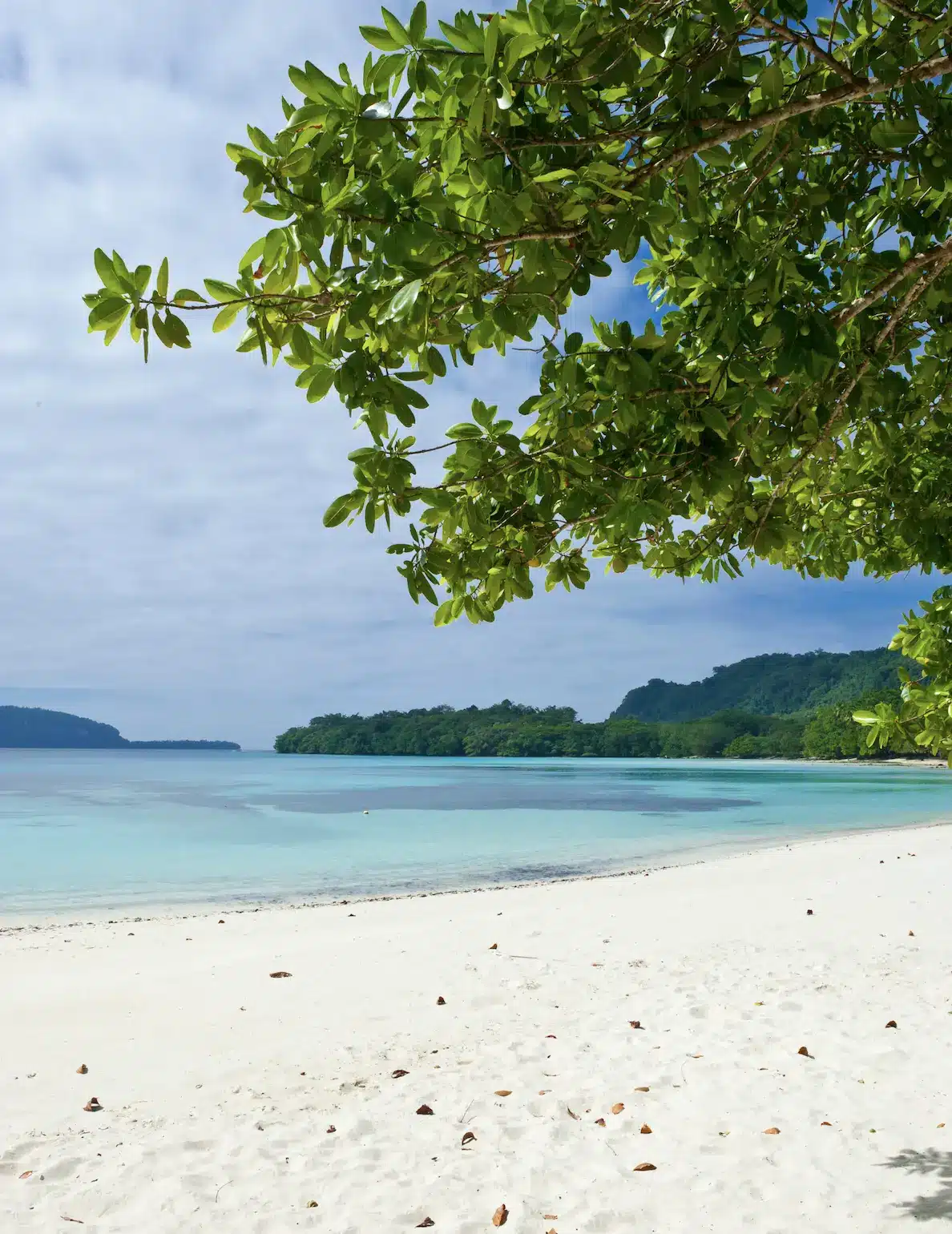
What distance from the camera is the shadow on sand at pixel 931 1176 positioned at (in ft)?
11.8

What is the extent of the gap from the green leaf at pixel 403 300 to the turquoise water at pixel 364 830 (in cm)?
1490

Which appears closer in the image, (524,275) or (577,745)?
(524,275)

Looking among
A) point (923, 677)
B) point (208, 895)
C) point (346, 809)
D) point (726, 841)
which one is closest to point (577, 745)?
point (346, 809)

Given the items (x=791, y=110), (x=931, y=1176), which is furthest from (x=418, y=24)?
(x=931, y=1176)

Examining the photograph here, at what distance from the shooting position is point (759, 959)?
7801 mm

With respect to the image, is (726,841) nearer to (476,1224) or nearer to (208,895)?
(208,895)

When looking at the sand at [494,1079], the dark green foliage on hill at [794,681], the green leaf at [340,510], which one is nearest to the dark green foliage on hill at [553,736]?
the dark green foliage on hill at [794,681]

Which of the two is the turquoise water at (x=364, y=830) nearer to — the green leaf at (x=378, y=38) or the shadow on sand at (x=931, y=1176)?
the shadow on sand at (x=931, y=1176)

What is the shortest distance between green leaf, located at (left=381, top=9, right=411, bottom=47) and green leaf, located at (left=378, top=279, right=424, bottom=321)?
2.41 ft

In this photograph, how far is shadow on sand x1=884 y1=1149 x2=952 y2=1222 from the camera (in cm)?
361

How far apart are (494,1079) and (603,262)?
448cm

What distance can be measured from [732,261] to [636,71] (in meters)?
0.88

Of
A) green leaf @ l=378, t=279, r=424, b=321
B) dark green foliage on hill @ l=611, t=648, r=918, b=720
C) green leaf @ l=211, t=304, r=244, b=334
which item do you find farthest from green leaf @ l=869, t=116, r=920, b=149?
dark green foliage on hill @ l=611, t=648, r=918, b=720

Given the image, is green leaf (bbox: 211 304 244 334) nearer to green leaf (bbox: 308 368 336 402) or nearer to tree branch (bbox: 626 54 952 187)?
green leaf (bbox: 308 368 336 402)
